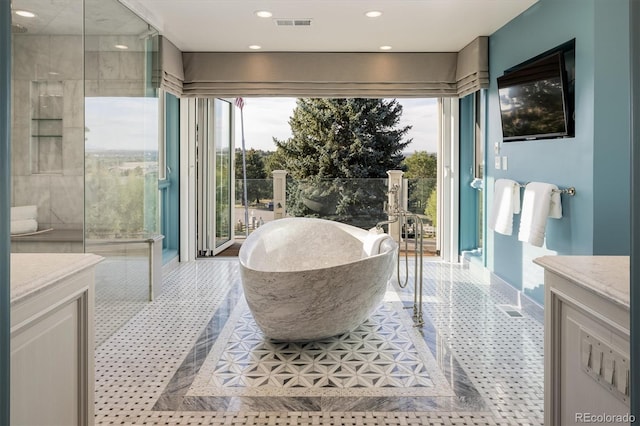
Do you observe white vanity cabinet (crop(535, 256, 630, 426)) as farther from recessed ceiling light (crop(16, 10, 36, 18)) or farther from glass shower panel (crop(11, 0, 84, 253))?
recessed ceiling light (crop(16, 10, 36, 18))

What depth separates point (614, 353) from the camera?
117cm

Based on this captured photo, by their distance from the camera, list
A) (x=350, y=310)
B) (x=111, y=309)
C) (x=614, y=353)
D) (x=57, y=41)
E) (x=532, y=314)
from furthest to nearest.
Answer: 1. (x=532, y=314)
2. (x=111, y=309)
3. (x=350, y=310)
4. (x=57, y=41)
5. (x=614, y=353)

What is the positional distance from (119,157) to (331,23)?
2172mm

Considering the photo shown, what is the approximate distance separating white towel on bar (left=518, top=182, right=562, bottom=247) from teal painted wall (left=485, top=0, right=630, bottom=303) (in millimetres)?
63

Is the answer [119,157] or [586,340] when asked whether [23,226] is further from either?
[586,340]

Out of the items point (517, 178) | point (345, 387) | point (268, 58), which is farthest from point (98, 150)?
point (517, 178)

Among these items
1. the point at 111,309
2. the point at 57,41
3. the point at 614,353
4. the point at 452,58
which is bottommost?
the point at 111,309

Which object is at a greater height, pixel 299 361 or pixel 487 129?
pixel 487 129

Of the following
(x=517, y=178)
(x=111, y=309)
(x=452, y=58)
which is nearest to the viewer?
(x=111, y=309)

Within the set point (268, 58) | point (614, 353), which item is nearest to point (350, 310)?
point (614, 353)

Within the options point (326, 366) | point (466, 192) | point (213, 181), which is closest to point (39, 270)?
point (326, 366)

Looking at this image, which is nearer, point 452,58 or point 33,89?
point 33,89

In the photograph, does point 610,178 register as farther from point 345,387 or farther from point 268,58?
point 268,58

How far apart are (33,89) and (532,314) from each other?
11.9ft
